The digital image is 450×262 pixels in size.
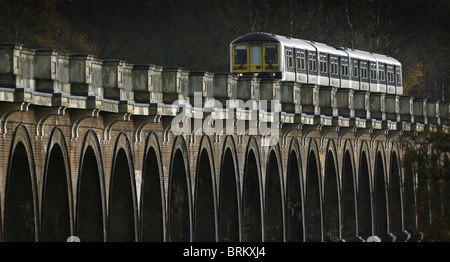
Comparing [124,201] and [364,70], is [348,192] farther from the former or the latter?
[124,201]

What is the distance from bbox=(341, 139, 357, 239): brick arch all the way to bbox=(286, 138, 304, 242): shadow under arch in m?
7.50

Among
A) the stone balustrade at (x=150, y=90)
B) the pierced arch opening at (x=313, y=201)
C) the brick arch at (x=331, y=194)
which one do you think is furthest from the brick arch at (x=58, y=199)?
the brick arch at (x=331, y=194)

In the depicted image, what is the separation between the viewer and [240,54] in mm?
80750

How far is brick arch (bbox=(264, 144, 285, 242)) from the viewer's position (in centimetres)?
7006

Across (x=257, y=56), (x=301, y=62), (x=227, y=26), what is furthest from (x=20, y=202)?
(x=227, y=26)

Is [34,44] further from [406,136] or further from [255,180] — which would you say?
[255,180]

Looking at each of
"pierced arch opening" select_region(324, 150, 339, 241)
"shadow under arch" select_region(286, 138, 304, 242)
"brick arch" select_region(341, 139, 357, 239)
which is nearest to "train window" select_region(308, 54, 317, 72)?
"brick arch" select_region(341, 139, 357, 239)

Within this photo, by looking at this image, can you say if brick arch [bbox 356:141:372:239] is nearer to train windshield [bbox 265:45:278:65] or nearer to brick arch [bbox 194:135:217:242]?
train windshield [bbox 265:45:278:65]

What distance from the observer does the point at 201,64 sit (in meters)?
124

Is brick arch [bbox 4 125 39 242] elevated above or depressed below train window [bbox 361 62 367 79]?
below

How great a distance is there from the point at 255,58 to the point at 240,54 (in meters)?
1.22
